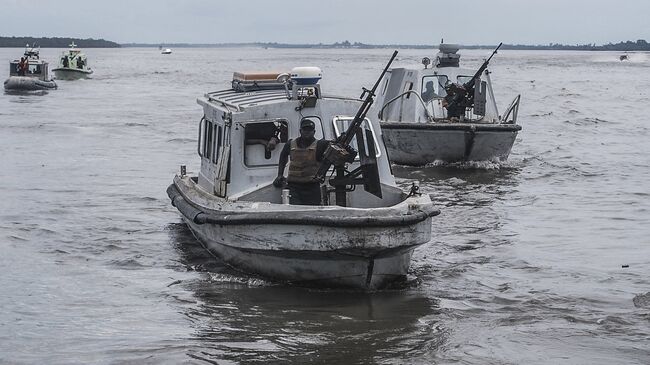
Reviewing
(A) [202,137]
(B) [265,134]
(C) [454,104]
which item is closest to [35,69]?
(C) [454,104]

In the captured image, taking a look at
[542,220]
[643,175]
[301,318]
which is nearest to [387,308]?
[301,318]

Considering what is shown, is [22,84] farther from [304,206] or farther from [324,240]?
[324,240]

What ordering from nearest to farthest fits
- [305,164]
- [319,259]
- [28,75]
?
1. [319,259]
2. [305,164]
3. [28,75]

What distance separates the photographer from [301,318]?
10.5m

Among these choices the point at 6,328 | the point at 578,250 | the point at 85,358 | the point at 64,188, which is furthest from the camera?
the point at 64,188

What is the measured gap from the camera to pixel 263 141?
12.4 meters

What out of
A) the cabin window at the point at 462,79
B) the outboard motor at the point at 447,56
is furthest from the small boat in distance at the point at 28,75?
the cabin window at the point at 462,79

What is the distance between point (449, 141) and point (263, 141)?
387 inches

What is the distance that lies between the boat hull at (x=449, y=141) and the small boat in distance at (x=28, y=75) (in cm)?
3075

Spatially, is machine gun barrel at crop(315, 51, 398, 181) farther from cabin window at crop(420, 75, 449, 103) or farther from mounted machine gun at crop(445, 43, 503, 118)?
cabin window at crop(420, 75, 449, 103)

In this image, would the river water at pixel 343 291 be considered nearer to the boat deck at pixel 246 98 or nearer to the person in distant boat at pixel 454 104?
the person in distant boat at pixel 454 104

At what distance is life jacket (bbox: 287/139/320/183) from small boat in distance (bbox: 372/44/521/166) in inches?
376

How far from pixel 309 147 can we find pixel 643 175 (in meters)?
12.8

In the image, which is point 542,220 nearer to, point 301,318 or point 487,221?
point 487,221
